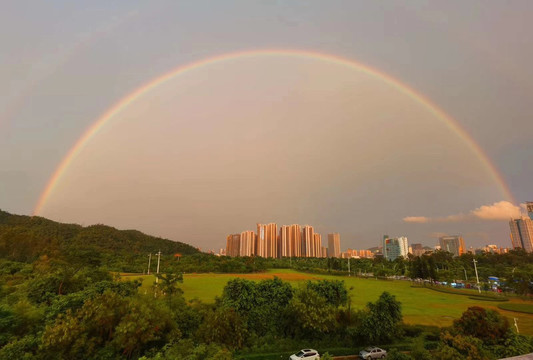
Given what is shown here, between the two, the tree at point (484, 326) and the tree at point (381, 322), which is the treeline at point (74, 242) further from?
the tree at point (484, 326)

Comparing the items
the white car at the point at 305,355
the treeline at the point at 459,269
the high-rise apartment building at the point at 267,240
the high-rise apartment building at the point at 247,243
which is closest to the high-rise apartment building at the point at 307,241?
the high-rise apartment building at the point at 267,240

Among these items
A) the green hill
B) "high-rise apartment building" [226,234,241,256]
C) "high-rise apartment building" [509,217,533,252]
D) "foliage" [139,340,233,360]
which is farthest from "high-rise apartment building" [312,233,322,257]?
"foliage" [139,340,233,360]

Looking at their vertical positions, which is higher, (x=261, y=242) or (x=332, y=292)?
(x=261, y=242)

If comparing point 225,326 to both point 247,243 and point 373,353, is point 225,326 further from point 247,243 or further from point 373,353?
point 247,243

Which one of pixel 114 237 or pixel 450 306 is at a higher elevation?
pixel 114 237

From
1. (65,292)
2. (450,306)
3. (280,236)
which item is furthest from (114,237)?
(450,306)

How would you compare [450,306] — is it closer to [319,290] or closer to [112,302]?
[319,290]

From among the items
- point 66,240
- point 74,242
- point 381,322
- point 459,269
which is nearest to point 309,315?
point 381,322
